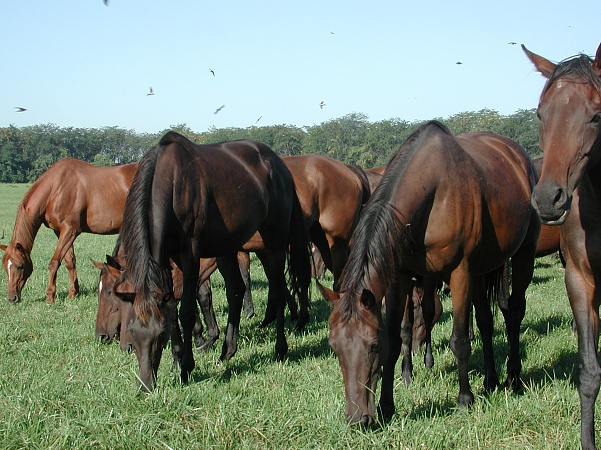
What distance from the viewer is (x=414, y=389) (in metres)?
5.01

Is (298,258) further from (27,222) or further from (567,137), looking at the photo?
(27,222)

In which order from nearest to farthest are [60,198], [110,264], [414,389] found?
[414,389], [110,264], [60,198]

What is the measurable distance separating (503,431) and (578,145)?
5.97 feet

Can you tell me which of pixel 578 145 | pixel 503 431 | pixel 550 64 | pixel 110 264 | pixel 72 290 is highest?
pixel 550 64

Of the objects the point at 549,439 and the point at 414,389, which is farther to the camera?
the point at 414,389

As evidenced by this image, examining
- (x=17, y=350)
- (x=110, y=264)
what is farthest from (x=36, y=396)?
(x=17, y=350)

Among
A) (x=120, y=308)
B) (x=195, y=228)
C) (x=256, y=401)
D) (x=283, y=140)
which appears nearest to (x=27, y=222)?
(x=120, y=308)

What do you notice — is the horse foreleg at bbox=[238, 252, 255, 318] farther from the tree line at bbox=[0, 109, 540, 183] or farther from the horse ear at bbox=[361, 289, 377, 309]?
the tree line at bbox=[0, 109, 540, 183]

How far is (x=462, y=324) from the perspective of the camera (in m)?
4.63

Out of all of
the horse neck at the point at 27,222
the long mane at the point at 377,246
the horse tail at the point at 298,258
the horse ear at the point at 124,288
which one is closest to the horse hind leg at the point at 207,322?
the horse tail at the point at 298,258

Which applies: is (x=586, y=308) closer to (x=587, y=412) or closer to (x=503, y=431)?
(x=587, y=412)

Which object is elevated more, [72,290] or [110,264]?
[110,264]

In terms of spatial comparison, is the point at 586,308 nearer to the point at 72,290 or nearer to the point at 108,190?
the point at 72,290

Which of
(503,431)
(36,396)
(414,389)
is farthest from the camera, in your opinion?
(414,389)
